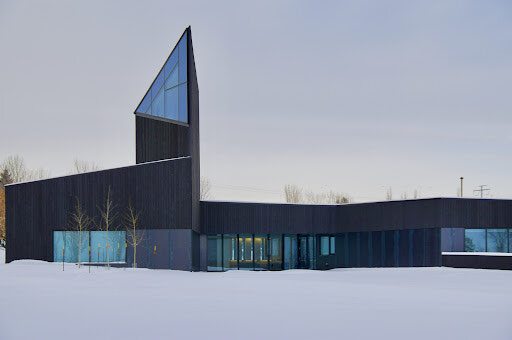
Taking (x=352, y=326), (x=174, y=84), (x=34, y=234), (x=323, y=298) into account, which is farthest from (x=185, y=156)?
(x=352, y=326)

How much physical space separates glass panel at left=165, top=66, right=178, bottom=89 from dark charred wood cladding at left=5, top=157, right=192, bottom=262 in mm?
3814

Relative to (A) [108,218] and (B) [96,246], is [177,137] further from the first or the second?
(B) [96,246]

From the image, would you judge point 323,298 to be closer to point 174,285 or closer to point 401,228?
point 174,285

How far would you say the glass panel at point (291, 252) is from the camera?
104ft

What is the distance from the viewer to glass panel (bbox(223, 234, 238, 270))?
3027 centimetres

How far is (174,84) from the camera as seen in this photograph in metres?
26.2

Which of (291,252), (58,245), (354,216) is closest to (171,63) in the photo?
(58,245)

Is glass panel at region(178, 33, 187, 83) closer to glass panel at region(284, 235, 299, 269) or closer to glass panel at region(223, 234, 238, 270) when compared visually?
glass panel at region(223, 234, 238, 270)

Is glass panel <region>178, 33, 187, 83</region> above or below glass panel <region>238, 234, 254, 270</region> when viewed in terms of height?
above

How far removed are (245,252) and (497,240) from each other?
13.2 m

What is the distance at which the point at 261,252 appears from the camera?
3091 centimetres

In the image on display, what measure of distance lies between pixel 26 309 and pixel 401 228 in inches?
866

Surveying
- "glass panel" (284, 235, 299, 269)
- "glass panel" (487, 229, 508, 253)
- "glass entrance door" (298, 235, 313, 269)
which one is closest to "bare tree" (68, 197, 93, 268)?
"glass panel" (284, 235, 299, 269)

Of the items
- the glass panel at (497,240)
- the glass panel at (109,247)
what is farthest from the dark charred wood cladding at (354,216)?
the glass panel at (109,247)
